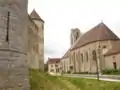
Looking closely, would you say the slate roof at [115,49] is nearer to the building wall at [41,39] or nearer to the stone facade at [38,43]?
the building wall at [41,39]

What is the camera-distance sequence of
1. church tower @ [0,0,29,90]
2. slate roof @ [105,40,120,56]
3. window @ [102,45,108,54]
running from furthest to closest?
window @ [102,45,108,54], slate roof @ [105,40,120,56], church tower @ [0,0,29,90]

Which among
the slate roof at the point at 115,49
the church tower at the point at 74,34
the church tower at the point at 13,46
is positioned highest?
the church tower at the point at 74,34

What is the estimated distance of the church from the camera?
4334 cm

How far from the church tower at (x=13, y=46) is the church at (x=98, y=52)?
31783 millimetres

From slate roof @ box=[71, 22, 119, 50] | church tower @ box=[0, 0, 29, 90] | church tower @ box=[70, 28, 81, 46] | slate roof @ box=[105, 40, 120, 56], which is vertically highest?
church tower @ box=[70, 28, 81, 46]

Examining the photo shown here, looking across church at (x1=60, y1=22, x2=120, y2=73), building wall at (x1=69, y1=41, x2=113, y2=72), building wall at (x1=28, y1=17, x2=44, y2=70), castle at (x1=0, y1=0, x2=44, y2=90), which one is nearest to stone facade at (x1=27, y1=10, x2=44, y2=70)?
building wall at (x1=28, y1=17, x2=44, y2=70)

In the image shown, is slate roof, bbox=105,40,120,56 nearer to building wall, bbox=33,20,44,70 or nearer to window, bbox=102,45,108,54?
window, bbox=102,45,108,54

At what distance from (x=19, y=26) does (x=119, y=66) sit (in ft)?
117

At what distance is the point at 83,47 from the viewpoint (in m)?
54.5

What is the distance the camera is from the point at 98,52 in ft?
154

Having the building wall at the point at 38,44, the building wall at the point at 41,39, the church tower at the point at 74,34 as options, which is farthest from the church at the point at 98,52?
the church tower at the point at 74,34

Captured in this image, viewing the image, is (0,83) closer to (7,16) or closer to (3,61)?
(3,61)

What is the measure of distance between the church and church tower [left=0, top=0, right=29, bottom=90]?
3178cm

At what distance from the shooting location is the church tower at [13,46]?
7.88m
